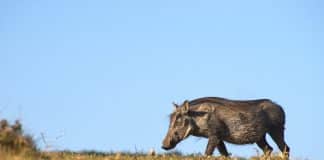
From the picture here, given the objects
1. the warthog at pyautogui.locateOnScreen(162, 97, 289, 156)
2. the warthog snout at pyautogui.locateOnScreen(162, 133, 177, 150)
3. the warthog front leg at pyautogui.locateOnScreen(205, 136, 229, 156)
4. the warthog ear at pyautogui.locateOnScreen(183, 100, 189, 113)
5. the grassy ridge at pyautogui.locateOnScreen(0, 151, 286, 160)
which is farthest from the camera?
the warthog snout at pyautogui.locateOnScreen(162, 133, 177, 150)

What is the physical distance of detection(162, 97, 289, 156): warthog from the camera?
61.7 ft

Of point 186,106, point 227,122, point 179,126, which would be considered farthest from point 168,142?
point 227,122

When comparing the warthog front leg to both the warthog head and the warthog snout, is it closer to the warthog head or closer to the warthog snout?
the warthog head

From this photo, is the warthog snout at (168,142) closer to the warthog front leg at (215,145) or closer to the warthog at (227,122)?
the warthog at (227,122)

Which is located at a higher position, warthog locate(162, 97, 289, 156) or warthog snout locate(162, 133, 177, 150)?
warthog locate(162, 97, 289, 156)

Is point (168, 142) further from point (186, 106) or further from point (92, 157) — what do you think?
point (92, 157)

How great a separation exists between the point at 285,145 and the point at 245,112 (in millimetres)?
1321

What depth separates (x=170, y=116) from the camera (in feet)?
64.8

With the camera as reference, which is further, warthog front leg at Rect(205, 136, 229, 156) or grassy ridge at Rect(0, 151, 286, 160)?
warthog front leg at Rect(205, 136, 229, 156)

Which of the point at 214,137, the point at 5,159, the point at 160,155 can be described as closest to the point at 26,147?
the point at 5,159

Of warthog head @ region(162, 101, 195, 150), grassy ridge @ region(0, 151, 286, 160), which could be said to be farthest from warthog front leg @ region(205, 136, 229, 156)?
grassy ridge @ region(0, 151, 286, 160)

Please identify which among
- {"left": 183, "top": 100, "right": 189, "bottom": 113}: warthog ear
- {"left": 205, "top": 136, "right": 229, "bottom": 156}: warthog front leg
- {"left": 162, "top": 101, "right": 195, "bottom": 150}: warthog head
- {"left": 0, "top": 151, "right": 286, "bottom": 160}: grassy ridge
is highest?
{"left": 183, "top": 100, "right": 189, "bottom": 113}: warthog ear

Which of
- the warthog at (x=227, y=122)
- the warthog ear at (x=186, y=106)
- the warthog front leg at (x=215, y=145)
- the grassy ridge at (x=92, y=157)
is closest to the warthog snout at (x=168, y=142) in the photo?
the warthog at (x=227, y=122)

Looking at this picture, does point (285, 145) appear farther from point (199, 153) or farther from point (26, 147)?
point (26, 147)
